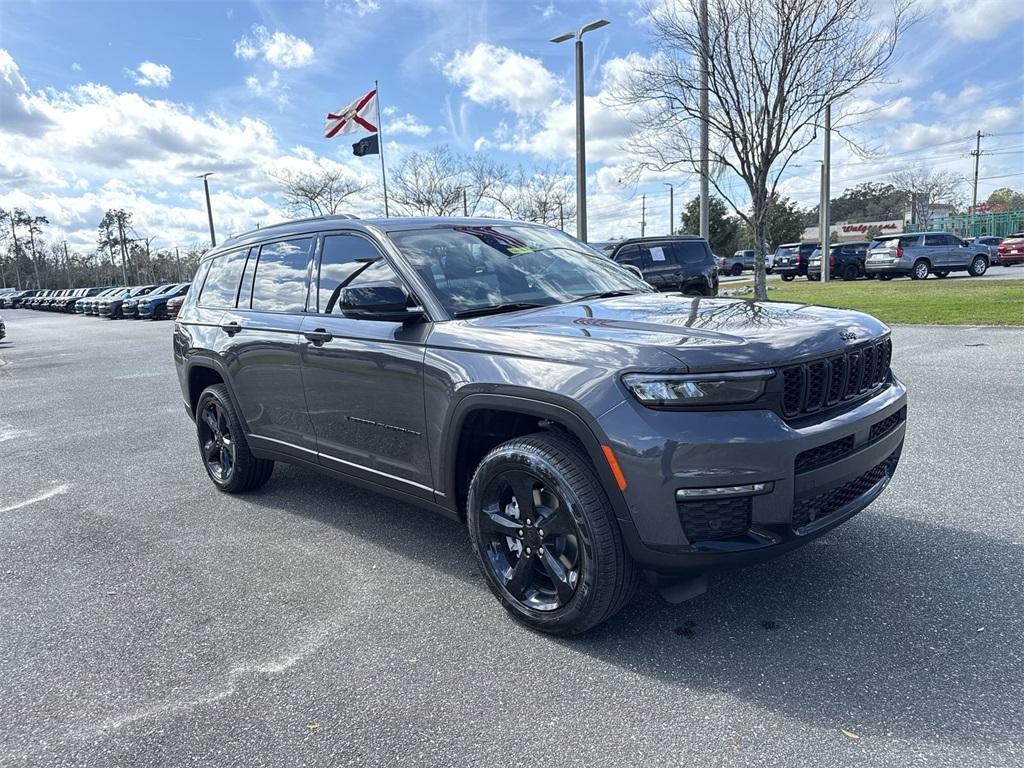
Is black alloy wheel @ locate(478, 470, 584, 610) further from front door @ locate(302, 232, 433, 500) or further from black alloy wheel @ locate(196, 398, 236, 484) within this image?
black alloy wheel @ locate(196, 398, 236, 484)

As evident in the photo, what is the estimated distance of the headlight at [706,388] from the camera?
2521 mm

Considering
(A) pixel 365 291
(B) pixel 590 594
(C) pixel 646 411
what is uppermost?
(A) pixel 365 291

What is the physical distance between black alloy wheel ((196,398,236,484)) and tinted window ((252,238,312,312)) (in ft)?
3.09

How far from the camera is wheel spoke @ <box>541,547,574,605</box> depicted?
9.39 ft

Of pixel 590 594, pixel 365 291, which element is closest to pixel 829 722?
pixel 590 594

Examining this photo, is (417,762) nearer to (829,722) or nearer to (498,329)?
(829,722)

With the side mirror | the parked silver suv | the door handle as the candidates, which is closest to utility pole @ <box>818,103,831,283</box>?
the parked silver suv

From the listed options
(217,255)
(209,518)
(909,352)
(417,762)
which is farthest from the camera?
(909,352)

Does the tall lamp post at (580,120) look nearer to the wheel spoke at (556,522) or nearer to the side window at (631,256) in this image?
the side window at (631,256)

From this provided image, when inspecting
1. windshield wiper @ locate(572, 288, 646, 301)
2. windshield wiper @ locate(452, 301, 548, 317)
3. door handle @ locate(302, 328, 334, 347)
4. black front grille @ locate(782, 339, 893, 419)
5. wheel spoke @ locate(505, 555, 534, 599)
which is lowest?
wheel spoke @ locate(505, 555, 534, 599)

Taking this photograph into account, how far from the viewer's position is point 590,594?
9.00 ft

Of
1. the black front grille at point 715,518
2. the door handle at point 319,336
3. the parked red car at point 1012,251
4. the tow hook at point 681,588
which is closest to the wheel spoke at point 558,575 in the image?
the tow hook at point 681,588

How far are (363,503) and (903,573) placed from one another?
10.5ft

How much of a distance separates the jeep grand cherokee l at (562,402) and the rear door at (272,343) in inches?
0.7
